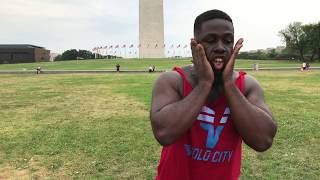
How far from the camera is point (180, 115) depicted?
6.71ft

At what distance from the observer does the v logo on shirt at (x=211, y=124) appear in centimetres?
215

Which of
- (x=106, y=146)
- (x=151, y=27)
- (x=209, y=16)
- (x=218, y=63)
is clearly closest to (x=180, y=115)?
(x=218, y=63)

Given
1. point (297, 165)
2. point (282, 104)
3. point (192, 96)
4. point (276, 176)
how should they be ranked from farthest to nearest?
point (282, 104), point (297, 165), point (276, 176), point (192, 96)

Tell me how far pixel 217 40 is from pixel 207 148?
0.54 metres

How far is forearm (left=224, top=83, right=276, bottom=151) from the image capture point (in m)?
2.07

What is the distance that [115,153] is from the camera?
306 inches

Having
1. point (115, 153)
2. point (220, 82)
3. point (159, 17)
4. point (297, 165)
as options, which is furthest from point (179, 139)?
point (159, 17)

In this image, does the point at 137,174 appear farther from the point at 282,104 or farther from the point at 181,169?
the point at 282,104

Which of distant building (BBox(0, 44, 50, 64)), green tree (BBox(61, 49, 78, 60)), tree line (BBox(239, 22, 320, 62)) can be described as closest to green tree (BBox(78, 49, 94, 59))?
green tree (BBox(61, 49, 78, 60))

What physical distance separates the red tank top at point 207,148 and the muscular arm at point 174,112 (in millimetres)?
99

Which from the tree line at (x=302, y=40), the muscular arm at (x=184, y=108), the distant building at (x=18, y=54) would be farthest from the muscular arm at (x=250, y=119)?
the distant building at (x=18, y=54)

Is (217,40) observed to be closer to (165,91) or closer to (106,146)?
(165,91)

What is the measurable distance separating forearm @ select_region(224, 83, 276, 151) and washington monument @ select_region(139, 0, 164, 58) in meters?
76.7

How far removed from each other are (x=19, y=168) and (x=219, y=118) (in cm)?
558
